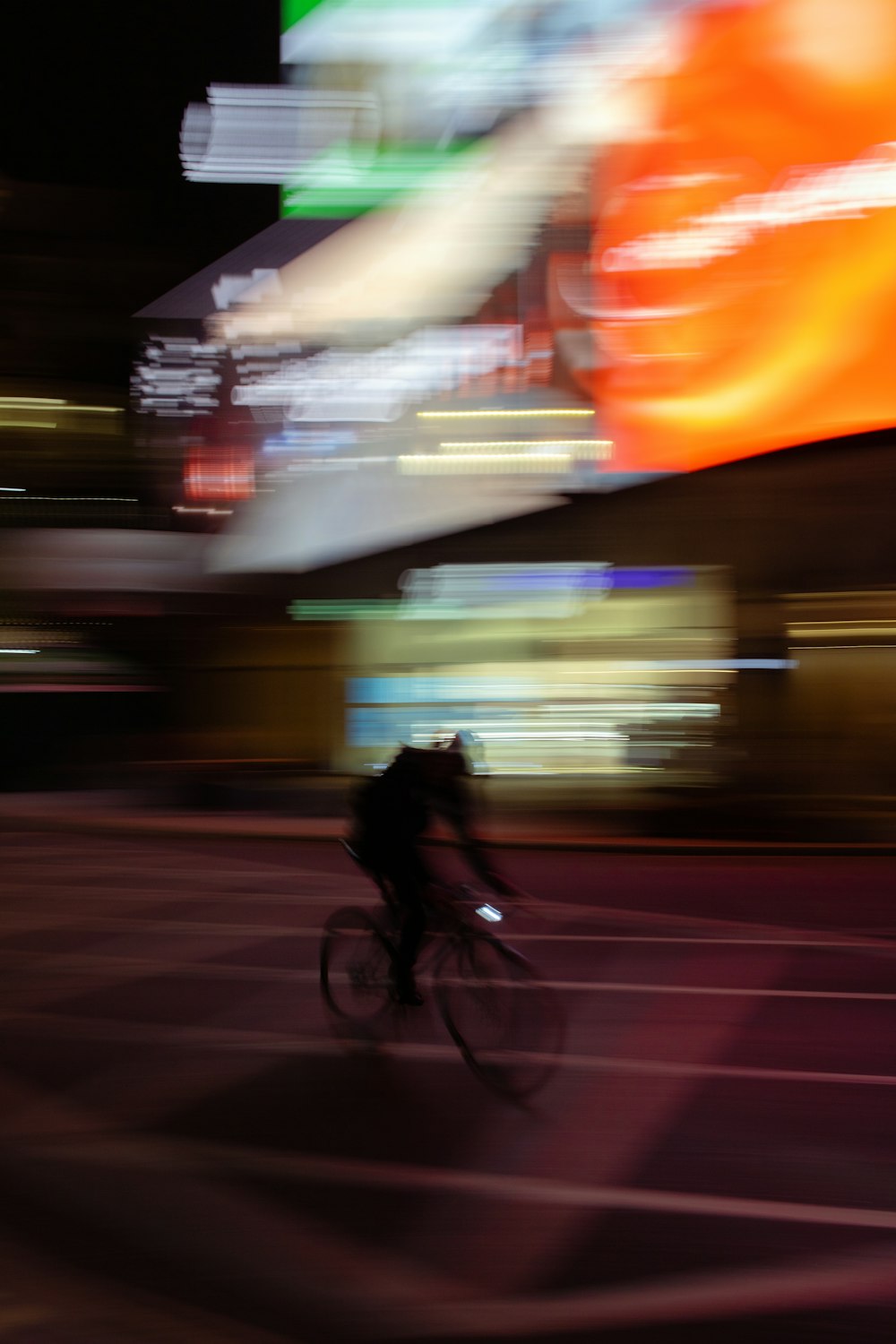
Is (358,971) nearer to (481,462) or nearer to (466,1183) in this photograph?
(466,1183)

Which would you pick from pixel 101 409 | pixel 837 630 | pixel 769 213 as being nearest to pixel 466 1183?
pixel 837 630

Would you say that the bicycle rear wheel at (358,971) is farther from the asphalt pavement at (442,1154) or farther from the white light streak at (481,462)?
the white light streak at (481,462)

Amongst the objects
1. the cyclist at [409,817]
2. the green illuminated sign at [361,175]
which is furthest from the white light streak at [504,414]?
the cyclist at [409,817]

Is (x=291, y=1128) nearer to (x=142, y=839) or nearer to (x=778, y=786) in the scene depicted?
(x=778, y=786)

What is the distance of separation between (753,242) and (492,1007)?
50.8 ft

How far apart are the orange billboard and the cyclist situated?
12.8 meters

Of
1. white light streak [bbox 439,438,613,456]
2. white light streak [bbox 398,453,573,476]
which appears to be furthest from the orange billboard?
white light streak [bbox 398,453,573,476]

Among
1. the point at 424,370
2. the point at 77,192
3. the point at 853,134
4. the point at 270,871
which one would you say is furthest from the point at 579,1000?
the point at 77,192

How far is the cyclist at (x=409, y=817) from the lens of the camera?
23.8ft

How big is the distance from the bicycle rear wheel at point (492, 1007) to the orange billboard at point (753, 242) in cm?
1326

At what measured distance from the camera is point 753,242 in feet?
65.0

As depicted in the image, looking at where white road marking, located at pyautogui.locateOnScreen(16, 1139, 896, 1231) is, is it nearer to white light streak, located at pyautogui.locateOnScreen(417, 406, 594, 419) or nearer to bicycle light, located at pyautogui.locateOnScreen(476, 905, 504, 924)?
bicycle light, located at pyautogui.locateOnScreen(476, 905, 504, 924)

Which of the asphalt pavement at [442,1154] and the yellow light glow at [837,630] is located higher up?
the yellow light glow at [837,630]

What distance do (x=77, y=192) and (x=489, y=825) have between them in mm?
14685
